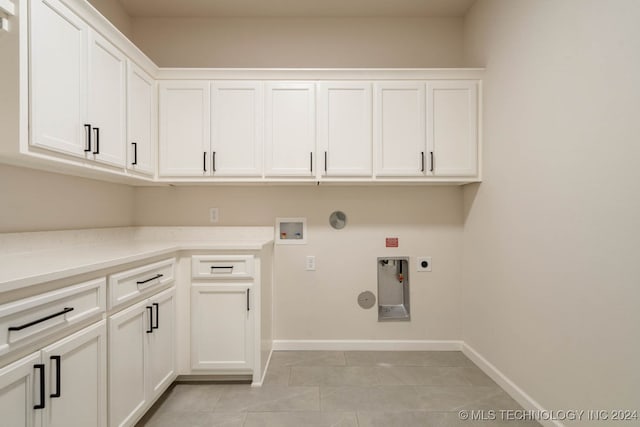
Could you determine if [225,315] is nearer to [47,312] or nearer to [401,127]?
[47,312]

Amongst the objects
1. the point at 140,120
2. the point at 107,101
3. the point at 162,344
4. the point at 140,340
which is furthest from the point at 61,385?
the point at 140,120

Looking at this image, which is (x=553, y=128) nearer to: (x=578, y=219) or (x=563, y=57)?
(x=563, y=57)

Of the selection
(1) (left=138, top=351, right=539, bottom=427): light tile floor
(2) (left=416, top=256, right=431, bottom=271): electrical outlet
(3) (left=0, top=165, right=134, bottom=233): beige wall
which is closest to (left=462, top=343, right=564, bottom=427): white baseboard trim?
(1) (left=138, top=351, right=539, bottom=427): light tile floor

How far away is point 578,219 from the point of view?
1.49 metres

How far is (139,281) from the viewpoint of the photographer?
1649 millimetres

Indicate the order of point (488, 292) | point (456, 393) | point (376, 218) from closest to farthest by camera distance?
1. point (456, 393)
2. point (488, 292)
3. point (376, 218)

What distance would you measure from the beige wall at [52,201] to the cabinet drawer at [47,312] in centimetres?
76

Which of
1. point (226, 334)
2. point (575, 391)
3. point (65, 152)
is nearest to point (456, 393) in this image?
point (575, 391)

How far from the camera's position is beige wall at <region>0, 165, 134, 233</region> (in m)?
1.59

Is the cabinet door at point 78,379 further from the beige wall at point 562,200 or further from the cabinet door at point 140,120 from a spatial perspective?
the beige wall at point 562,200

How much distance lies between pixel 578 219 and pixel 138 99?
2.77m

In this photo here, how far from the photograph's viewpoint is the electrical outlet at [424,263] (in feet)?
8.96

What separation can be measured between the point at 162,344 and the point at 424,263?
7.10ft

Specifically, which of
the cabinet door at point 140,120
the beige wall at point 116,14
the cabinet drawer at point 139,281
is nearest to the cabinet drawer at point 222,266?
the cabinet drawer at point 139,281
